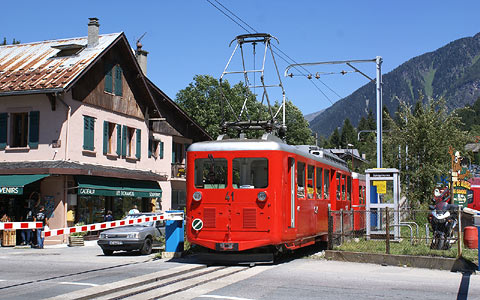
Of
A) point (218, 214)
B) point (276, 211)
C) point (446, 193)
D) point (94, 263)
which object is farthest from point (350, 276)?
point (446, 193)

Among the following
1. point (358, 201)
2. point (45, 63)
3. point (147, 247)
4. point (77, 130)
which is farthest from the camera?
point (45, 63)

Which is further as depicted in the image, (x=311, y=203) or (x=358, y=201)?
(x=358, y=201)

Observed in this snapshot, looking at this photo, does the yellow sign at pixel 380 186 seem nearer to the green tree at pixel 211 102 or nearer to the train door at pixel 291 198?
the train door at pixel 291 198

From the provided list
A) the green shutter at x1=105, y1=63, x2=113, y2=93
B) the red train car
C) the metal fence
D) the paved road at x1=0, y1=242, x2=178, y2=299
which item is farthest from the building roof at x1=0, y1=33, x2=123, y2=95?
the metal fence

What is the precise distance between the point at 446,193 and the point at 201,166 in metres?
15.0

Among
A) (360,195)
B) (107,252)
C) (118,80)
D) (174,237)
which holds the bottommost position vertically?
(107,252)

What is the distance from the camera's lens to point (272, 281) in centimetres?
1212

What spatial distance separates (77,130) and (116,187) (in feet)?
11.4

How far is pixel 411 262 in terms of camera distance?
15156 millimetres

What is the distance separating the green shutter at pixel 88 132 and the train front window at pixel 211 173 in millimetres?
14415

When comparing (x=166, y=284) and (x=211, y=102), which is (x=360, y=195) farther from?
(x=211, y=102)

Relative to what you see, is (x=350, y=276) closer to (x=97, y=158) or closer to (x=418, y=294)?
(x=418, y=294)

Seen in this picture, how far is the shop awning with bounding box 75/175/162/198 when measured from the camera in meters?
27.3

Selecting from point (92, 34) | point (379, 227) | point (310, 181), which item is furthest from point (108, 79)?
point (310, 181)
